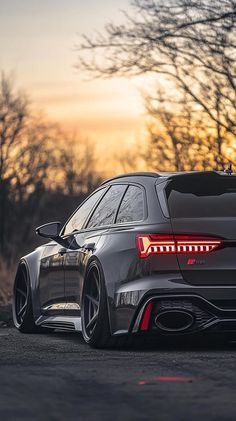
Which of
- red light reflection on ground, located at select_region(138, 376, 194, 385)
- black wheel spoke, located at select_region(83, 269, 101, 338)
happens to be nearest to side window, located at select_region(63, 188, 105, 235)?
black wheel spoke, located at select_region(83, 269, 101, 338)

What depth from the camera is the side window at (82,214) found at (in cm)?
1102

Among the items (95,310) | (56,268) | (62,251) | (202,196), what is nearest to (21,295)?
(56,268)

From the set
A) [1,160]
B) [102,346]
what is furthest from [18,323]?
[1,160]

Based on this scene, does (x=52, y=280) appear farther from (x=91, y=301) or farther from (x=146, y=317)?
(x=146, y=317)

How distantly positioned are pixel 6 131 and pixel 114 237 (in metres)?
41.7

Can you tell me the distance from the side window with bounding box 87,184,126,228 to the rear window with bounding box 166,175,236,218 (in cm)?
74

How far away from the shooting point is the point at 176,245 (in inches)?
362

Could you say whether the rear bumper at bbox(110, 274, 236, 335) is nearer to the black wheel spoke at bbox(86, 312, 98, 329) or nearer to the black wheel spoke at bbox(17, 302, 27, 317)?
the black wheel spoke at bbox(86, 312, 98, 329)

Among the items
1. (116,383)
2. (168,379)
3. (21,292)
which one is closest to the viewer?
(116,383)

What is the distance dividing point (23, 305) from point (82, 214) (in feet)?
4.99

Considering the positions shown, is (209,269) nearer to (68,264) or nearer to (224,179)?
(224,179)

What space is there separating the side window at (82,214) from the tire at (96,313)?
114 cm

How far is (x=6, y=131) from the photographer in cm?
5097

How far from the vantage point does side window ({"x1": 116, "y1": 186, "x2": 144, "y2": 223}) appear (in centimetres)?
977
